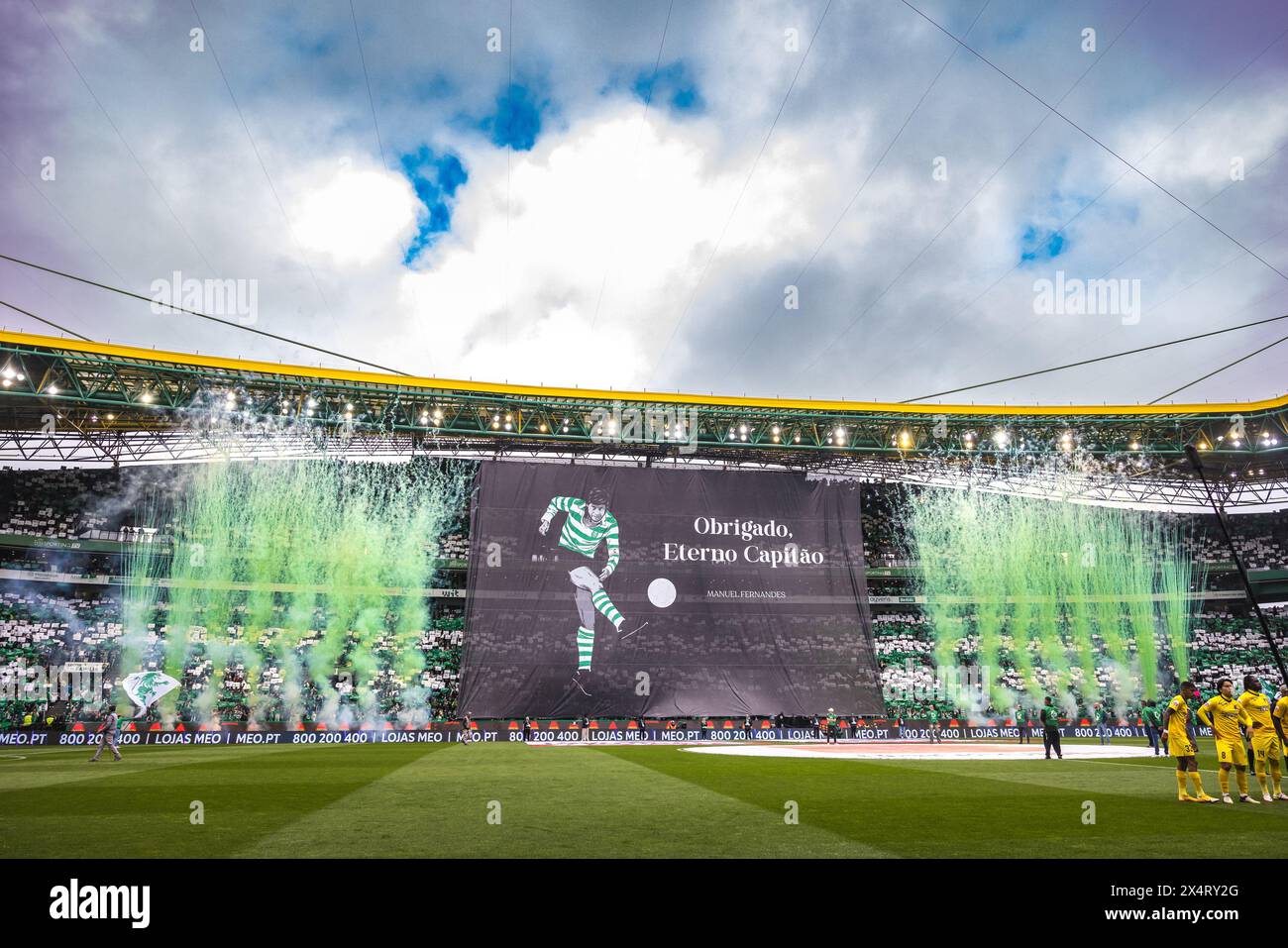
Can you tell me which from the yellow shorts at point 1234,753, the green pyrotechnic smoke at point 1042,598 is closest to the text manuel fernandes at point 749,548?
the green pyrotechnic smoke at point 1042,598

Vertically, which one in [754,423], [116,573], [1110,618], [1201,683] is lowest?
[1201,683]

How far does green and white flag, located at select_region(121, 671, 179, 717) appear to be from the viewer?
98.0ft

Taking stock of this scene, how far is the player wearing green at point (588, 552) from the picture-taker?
112 ft

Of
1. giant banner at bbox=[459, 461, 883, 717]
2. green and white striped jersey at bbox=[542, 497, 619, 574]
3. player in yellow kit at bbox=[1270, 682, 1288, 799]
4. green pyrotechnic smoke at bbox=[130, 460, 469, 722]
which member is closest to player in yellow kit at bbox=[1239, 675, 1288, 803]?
player in yellow kit at bbox=[1270, 682, 1288, 799]

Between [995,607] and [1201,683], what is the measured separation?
11.5 m

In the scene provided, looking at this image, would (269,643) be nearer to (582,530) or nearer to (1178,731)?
(582,530)

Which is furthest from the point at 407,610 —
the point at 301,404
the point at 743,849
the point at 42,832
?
the point at 743,849

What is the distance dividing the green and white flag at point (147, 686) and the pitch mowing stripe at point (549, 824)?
2285cm

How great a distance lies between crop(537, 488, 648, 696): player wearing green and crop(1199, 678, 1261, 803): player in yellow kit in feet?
85.7

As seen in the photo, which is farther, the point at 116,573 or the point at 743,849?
the point at 116,573

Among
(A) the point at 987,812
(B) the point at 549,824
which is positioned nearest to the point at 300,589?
(B) the point at 549,824

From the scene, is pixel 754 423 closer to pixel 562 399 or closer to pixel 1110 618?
pixel 562 399

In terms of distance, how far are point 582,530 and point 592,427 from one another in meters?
5.08
